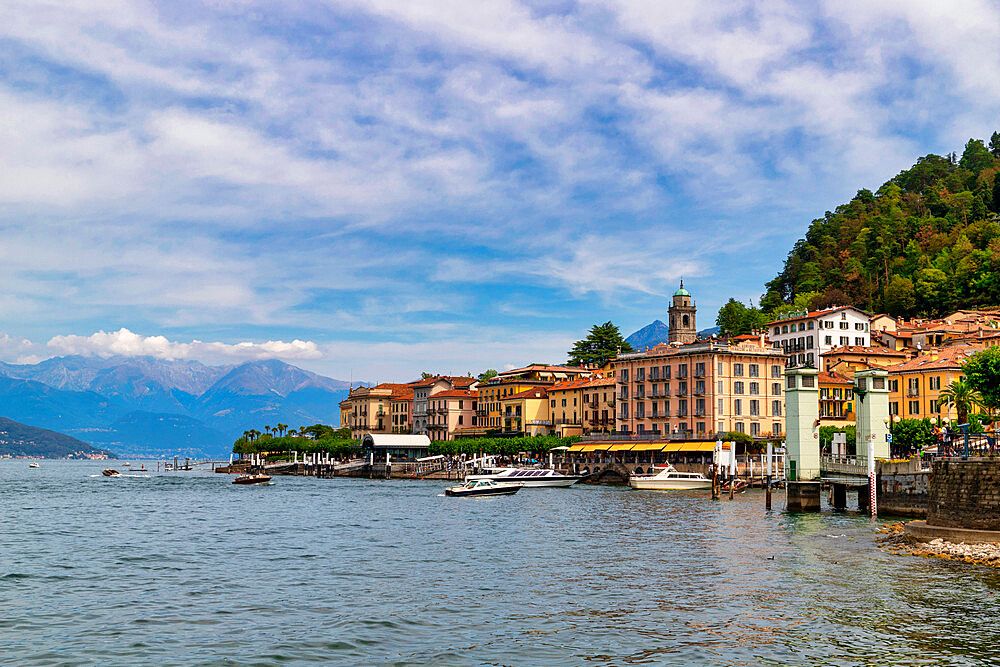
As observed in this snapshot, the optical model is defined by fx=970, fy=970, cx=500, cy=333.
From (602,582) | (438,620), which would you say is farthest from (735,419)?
(438,620)

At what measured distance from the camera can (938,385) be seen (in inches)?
4215

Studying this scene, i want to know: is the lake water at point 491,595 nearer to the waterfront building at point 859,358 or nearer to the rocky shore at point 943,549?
the rocky shore at point 943,549

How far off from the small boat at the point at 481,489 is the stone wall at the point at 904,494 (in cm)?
3692

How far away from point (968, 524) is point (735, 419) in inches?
3063

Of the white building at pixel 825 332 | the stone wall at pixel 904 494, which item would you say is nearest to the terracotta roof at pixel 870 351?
the white building at pixel 825 332

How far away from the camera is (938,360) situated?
109m

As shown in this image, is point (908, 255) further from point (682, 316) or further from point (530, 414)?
point (530, 414)

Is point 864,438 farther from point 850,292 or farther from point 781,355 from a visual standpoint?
point 850,292

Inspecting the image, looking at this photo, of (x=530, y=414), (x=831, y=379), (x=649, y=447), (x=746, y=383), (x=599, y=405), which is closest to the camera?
(x=649, y=447)

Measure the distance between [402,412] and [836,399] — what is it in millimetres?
86869

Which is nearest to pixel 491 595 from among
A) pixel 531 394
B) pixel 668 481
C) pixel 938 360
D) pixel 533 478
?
pixel 668 481

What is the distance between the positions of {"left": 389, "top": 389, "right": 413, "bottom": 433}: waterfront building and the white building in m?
70.9

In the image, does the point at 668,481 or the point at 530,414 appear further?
the point at 530,414

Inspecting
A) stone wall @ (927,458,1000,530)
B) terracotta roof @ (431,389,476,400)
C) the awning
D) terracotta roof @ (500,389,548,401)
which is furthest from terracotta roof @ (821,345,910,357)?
stone wall @ (927,458,1000,530)
